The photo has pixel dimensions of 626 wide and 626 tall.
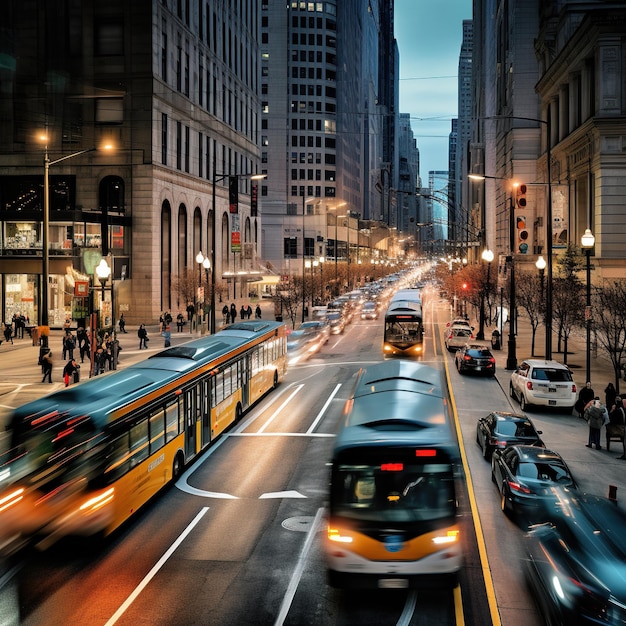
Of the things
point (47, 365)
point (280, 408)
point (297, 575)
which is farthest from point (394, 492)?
point (47, 365)

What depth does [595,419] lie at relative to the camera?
21.0m

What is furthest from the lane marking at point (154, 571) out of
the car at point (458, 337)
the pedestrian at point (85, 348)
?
the car at point (458, 337)

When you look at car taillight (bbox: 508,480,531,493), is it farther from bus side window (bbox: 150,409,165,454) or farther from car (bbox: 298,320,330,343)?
car (bbox: 298,320,330,343)

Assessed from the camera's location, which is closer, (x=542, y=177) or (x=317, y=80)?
(x=542, y=177)

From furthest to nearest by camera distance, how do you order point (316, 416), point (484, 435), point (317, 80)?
point (317, 80)
point (316, 416)
point (484, 435)

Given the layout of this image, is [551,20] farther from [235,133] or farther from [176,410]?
[176,410]

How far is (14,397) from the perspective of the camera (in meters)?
29.7

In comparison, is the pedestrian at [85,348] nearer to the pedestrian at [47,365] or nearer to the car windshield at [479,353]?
the pedestrian at [47,365]

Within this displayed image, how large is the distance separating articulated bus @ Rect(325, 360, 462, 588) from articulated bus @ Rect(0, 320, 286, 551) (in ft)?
15.1

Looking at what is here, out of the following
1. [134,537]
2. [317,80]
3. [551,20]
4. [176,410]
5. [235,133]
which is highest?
[317,80]

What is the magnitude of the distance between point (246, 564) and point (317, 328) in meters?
37.0

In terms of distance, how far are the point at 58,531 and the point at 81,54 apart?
60.3 meters

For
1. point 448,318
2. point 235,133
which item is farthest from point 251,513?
point 235,133

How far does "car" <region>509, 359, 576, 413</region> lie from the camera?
86.7 ft
